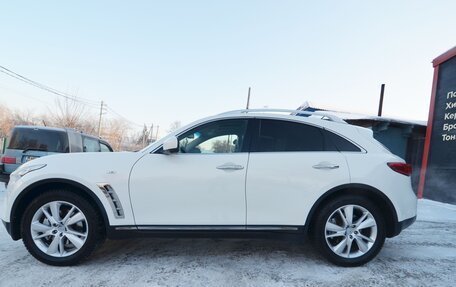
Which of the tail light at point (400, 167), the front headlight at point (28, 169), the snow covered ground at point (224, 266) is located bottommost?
the snow covered ground at point (224, 266)

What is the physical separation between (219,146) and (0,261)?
2.69 meters

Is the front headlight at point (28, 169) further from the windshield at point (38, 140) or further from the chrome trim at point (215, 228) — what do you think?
the windshield at point (38, 140)

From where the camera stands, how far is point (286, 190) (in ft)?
10.8

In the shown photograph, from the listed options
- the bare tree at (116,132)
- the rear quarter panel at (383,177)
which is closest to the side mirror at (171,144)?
the rear quarter panel at (383,177)

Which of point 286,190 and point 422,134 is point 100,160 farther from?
point 422,134

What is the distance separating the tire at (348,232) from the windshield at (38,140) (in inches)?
236

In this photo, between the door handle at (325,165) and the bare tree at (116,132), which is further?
the bare tree at (116,132)

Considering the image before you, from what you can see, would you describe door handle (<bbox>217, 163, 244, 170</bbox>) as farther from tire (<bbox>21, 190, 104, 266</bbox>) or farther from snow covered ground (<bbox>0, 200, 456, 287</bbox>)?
tire (<bbox>21, 190, 104, 266</bbox>)

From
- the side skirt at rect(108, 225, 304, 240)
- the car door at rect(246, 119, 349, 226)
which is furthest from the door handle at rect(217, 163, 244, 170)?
the side skirt at rect(108, 225, 304, 240)

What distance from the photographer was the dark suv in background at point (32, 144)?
21.1 feet

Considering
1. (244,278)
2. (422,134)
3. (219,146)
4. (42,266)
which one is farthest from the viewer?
(422,134)

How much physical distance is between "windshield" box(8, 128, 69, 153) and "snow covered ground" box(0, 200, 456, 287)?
2.83 metres

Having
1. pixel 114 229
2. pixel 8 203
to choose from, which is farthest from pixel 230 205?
pixel 8 203

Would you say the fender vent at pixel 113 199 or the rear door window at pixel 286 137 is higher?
the rear door window at pixel 286 137
